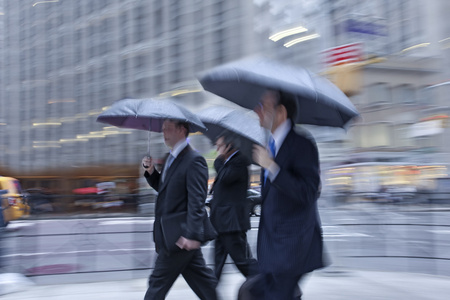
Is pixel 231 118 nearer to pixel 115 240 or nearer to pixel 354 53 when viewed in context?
pixel 354 53

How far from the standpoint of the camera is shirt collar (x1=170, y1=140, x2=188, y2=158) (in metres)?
3.77

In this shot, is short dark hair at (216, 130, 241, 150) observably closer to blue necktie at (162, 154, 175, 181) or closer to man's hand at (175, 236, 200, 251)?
blue necktie at (162, 154, 175, 181)

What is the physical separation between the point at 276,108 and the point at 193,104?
2190 inches

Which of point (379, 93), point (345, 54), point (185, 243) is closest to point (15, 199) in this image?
point (345, 54)

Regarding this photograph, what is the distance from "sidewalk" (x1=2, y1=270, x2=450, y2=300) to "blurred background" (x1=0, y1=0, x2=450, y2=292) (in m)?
0.69

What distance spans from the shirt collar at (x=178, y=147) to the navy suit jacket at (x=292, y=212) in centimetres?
136

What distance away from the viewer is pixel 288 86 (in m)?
2.30

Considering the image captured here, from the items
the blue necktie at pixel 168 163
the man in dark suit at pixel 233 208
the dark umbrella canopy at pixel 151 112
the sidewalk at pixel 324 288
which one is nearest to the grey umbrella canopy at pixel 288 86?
the dark umbrella canopy at pixel 151 112

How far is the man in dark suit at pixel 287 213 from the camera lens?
2.42 meters

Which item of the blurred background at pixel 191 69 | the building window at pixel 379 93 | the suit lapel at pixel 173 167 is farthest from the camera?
the building window at pixel 379 93

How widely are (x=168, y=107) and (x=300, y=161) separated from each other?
1698 mm

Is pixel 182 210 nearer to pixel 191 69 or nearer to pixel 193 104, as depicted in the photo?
pixel 193 104

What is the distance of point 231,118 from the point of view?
4535mm

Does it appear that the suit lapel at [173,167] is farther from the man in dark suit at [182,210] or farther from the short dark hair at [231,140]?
the short dark hair at [231,140]
